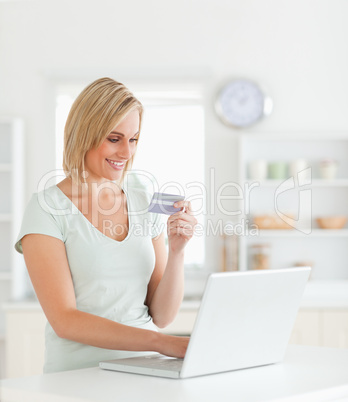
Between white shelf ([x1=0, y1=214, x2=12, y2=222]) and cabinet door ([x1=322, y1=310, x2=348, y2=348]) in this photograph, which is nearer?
cabinet door ([x1=322, y1=310, x2=348, y2=348])

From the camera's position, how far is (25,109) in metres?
4.50

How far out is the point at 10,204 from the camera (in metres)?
4.45

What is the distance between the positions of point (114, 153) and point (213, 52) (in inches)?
→ 114

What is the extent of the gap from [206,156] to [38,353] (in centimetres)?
170

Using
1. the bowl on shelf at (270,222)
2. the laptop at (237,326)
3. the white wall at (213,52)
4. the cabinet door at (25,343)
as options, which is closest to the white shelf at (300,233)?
the bowl on shelf at (270,222)

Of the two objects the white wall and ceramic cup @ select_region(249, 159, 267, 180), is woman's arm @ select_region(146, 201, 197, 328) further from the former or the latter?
the white wall

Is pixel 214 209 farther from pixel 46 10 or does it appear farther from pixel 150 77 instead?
pixel 46 10

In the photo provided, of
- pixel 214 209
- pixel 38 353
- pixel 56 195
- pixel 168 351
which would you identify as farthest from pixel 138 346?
pixel 214 209

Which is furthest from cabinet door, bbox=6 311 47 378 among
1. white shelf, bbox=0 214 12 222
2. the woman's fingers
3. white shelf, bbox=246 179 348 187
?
the woman's fingers

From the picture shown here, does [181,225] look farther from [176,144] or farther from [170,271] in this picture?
[176,144]

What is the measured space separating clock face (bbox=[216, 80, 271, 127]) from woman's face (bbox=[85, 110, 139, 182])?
2.71m

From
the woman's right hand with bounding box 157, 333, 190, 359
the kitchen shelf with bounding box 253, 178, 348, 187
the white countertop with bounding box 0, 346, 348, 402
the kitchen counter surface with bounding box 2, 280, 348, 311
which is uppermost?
the kitchen shelf with bounding box 253, 178, 348, 187

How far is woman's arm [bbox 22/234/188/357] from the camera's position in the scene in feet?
4.73

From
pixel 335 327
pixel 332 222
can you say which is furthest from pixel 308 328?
pixel 332 222
